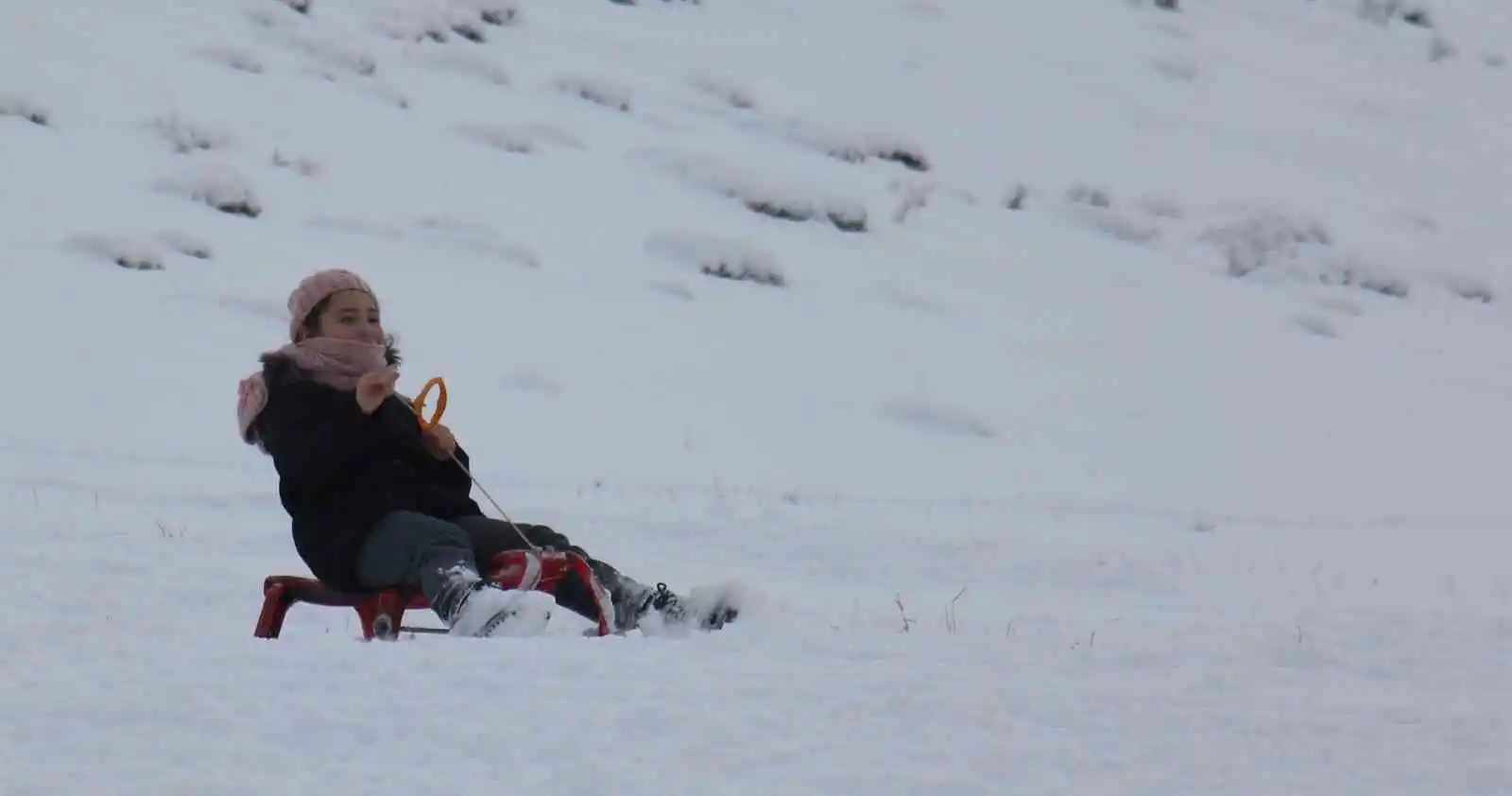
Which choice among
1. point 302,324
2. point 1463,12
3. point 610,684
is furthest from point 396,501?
point 1463,12

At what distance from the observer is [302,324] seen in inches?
172

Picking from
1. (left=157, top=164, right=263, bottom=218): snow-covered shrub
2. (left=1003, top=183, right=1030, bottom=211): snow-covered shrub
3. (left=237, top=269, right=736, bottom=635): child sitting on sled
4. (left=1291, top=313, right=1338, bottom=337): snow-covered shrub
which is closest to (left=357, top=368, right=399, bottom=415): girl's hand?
(left=237, top=269, right=736, bottom=635): child sitting on sled

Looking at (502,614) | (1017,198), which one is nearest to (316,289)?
(502,614)

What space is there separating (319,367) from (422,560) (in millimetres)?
700

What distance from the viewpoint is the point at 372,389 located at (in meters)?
3.98

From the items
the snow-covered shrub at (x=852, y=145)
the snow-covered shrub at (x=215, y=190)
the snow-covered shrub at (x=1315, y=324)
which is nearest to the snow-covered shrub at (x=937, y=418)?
the snow-covered shrub at (x=1315, y=324)

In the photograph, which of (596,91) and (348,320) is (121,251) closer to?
(596,91)

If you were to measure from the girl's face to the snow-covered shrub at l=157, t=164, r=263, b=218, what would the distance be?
22.1 ft

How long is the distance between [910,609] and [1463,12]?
20.8 metres

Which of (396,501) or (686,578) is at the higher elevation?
(396,501)

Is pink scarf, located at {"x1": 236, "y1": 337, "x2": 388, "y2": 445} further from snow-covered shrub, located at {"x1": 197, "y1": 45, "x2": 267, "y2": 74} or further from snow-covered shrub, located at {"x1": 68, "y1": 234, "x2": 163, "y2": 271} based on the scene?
snow-covered shrub, located at {"x1": 197, "y1": 45, "x2": 267, "y2": 74}

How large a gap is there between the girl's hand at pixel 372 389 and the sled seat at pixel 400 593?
44 cm

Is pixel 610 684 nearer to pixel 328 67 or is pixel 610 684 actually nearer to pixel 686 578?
pixel 686 578

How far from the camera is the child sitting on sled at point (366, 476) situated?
148 inches
